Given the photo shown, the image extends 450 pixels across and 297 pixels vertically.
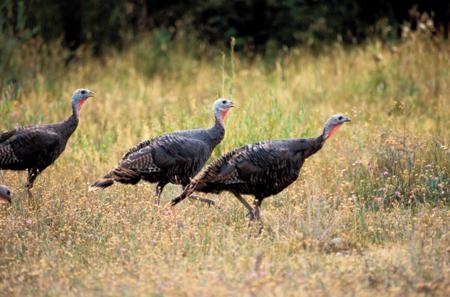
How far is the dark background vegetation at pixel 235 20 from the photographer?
14461 mm

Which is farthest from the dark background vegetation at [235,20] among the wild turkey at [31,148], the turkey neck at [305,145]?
the turkey neck at [305,145]

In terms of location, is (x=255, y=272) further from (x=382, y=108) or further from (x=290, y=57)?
(x=290, y=57)

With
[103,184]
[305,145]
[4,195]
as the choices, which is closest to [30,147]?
[103,184]

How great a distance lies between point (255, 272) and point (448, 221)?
1999 millimetres

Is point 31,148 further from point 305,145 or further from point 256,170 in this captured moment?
point 305,145

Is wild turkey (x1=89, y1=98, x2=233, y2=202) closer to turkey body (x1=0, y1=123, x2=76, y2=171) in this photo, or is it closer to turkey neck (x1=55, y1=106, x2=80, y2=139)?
turkey body (x1=0, y1=123, x2=76, y2=171)

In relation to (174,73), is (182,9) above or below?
above

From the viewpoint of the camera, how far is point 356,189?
745cm

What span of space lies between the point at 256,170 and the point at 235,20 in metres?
9.29

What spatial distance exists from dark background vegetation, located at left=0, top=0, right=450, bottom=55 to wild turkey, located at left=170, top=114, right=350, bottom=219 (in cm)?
771

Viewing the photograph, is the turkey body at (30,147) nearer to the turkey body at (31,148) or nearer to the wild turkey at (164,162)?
the turkey body at (31,148)

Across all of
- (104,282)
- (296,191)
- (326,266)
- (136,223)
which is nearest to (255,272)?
(326,266)

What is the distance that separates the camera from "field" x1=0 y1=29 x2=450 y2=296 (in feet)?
16.9

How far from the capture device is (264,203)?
24.5 feet
